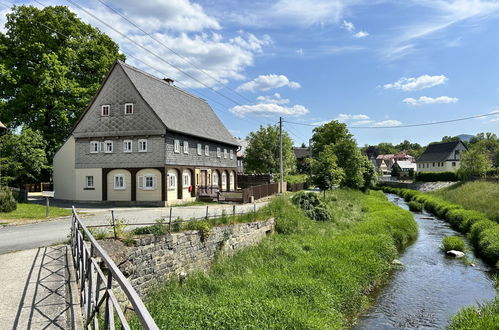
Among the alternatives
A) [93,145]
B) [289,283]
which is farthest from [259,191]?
[289,283]

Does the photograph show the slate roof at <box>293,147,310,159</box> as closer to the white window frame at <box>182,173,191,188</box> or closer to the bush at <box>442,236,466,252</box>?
the white window frame at <box>182,173,191,188</box>

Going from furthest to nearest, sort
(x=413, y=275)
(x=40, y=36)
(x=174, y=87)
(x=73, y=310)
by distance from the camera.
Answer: (x=174, y=87) < (x=40, y=36) < (x=413, y=275) < (x=73, y=310)

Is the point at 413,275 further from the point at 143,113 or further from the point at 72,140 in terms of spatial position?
the point at 72,140

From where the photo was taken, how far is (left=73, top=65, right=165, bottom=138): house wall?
88.7 feet

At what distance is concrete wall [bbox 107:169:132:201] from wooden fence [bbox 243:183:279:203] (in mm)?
9347

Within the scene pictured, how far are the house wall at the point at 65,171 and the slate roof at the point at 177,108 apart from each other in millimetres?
7764

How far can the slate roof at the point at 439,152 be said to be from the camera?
74.8 metres

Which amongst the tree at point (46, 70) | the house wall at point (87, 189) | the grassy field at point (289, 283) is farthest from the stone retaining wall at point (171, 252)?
the tree at point (46, 70)

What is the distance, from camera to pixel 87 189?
28625 mm

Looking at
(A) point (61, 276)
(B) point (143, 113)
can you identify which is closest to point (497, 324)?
(A) point (61, 276)

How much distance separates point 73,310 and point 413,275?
14202 millimetres

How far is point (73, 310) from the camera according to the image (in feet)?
18.5

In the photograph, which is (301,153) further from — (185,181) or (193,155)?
(185,181)

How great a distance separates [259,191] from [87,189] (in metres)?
14.9
